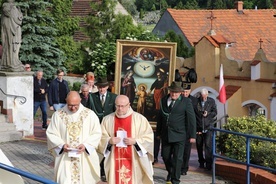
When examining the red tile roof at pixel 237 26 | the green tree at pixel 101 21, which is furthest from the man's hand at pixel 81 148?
the red tile roof at pixel 237 26

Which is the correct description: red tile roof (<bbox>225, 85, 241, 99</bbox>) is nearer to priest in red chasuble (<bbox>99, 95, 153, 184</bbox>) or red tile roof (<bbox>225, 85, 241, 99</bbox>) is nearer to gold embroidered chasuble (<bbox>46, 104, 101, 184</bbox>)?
priest in red chasuble (<bbox>99, 95, 153, 184</bbox>)

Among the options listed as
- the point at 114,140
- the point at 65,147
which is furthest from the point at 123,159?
the point at 65,147

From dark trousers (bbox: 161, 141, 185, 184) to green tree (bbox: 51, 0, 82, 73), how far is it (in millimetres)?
21849

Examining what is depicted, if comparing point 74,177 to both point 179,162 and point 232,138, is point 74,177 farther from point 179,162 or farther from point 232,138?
point 232,138

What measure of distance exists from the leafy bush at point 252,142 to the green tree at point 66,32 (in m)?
21.0

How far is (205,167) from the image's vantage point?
14.0 meters

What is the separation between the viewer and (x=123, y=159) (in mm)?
10039

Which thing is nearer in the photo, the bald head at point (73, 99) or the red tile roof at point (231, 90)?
the bald head at point (73, 99)

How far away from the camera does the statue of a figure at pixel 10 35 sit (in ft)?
55.1

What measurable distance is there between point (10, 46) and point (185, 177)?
19.5 feet

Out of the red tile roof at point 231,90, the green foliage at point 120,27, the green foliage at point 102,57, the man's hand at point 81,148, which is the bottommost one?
the man's hand at point 81,148

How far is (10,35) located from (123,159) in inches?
299

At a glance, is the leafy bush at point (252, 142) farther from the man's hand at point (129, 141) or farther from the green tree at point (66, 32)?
the green tree at point (66, 32)

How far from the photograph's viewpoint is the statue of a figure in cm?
1680
